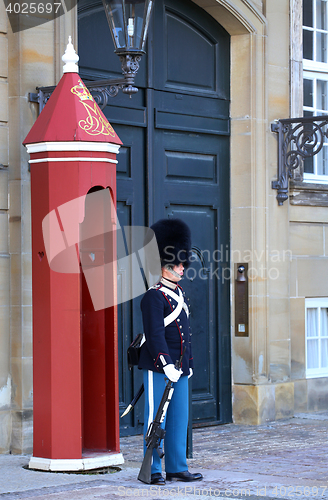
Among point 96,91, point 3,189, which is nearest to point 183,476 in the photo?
point 3,189

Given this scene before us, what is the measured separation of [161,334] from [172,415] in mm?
554

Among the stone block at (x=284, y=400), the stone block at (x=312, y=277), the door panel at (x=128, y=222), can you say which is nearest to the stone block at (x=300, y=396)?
the stone block at (x=284, y=400)

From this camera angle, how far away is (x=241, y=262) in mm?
7672

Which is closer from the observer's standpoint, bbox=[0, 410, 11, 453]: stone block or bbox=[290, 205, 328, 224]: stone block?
bbox=[0, 410, 11, 453]: stone block

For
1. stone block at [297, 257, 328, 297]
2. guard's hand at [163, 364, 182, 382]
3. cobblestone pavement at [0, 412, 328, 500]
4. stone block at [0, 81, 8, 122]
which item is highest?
stone block at [0, 81, 8, 122]

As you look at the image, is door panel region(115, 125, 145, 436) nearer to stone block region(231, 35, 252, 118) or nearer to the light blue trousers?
stone block region(231, 35, 252, 118)

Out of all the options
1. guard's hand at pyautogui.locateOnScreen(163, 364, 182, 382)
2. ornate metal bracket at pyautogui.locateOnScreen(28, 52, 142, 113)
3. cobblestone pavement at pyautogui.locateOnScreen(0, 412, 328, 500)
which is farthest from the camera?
ornate metal bracket at pyautogui.locateOnScreen(28, 52, 142, 113)

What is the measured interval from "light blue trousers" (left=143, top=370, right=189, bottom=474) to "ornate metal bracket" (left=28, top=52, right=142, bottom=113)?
2.02 metres

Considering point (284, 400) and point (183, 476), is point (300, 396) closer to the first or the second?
point (284, 400)

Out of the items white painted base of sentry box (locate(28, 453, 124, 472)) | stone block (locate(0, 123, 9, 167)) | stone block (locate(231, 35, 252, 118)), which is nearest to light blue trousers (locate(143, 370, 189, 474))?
white painted base of sentry box (locate(28, 453, 124, 472))

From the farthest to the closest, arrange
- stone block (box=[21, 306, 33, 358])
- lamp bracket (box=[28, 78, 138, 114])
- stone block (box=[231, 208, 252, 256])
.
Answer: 1. stone block (box=[231, 208, 252, 256])
2. stone block (box=[21, 306, 33, 358])
3. lamp bracket (box=[28, 78, 138, 114])

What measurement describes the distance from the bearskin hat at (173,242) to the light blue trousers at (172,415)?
0.75 metres

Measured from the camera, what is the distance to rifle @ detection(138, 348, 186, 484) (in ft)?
15.8

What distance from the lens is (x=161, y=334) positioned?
4918 mm
